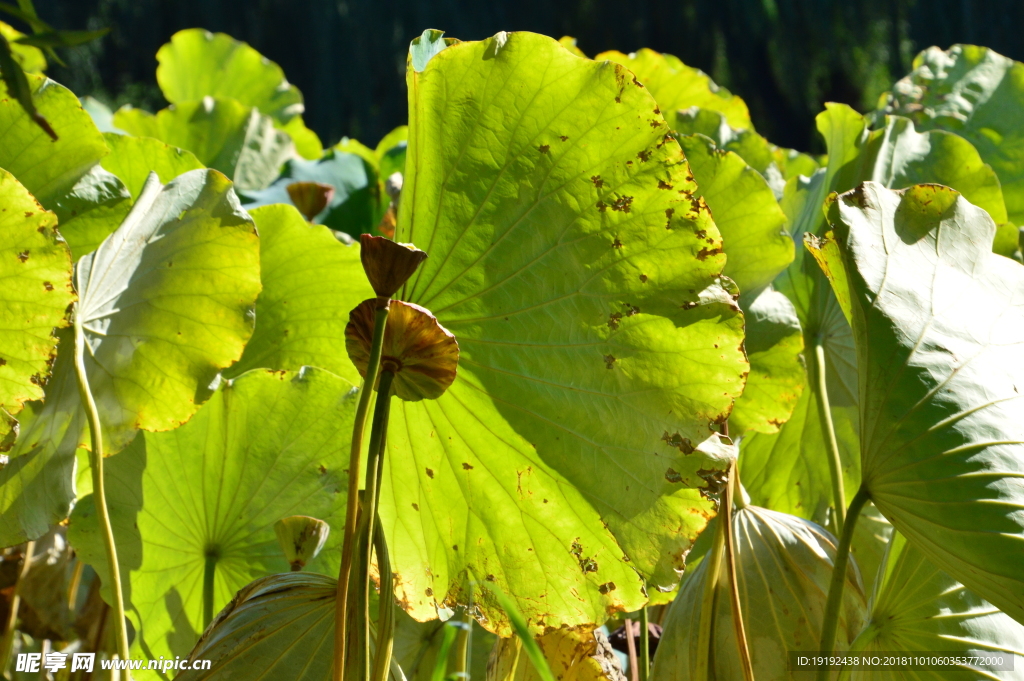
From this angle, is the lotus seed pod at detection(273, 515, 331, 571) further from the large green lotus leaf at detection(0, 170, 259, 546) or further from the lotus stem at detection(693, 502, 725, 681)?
the lotus stem at detection(693, 502, 725, 681)

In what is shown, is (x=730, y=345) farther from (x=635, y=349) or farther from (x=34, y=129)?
(x=34, y=129)

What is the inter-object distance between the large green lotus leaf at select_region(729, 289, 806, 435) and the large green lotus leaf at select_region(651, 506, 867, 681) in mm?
75

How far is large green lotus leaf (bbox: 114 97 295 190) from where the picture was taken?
914mm

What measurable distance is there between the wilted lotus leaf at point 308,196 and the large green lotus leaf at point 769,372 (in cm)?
40

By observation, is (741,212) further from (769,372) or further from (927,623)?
(927,623)

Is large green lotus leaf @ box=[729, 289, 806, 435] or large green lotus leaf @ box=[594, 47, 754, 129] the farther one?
large green lotus leaf @ box=[594, 47, 754, 129]

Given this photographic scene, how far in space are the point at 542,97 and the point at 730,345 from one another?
16cm

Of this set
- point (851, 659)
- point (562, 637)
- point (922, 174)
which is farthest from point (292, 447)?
point (922, 174)

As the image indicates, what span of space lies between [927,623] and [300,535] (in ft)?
1.21

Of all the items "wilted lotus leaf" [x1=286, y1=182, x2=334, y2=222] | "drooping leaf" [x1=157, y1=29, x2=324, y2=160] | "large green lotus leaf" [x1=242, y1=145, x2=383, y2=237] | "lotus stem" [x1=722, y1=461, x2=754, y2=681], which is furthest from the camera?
"drooping leaf" [x1=157, y1=29, x2=324, y2=160]

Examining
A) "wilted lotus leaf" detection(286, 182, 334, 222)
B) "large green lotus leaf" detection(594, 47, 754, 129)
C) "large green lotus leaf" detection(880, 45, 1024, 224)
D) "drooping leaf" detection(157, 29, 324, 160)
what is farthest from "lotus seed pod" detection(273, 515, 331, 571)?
"drooping leaf" detection(157, 29, 324, 160)

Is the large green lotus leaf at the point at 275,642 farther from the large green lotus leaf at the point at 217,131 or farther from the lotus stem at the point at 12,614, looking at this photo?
the large green lotus leaf at the point at 217,131

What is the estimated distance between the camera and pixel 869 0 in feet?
21.0

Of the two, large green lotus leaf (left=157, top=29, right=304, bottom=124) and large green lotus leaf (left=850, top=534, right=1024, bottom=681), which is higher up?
large green lotus leaf (left=157, top=29, right=304, bottom=124)
